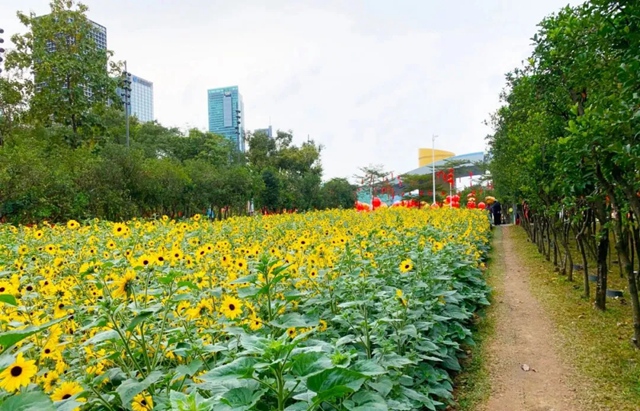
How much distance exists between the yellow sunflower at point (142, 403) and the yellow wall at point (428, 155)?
41937 mm

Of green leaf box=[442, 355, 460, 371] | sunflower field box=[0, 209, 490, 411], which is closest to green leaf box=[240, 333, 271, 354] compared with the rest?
sunflower field box=[0, 209, 490, 411]

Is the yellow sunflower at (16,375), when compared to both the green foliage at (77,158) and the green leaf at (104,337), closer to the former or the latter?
the green leaf at (104,337)

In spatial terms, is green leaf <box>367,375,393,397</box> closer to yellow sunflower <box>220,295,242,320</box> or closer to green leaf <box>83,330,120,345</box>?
yellow sunflower <box>220,295,242,320</box>

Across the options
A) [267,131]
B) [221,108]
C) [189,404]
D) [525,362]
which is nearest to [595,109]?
[525,362]

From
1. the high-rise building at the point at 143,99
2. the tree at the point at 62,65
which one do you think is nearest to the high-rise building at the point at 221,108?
the high-rise building at the point at 143,99

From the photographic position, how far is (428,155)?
43375 mm

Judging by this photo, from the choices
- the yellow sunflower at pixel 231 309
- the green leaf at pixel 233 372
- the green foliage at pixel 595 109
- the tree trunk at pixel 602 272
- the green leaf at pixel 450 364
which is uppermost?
the green foliage at pixel 595 109

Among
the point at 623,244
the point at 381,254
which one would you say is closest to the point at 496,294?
the point at 623,244

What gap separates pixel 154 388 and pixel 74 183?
1033 centimetres

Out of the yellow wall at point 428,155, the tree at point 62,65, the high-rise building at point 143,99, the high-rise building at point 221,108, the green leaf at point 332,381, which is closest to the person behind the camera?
the green leaf at point 332,381

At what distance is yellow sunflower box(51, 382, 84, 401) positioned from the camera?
4.28 ft

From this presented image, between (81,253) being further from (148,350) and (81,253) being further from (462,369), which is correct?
(462,369)

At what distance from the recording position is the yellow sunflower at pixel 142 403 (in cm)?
138

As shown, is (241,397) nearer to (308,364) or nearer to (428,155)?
(308,364)
